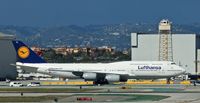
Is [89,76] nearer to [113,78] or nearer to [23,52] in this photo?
[113,78]

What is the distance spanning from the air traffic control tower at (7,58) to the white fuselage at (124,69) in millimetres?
46909

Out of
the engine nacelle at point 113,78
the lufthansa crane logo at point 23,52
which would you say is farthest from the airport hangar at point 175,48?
the engine nacelle at point 113,78

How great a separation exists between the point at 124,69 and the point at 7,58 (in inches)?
2414

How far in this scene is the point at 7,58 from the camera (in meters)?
175

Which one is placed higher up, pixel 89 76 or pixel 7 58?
pixel 7 58

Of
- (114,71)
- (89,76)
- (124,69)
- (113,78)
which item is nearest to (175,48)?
(124,69)

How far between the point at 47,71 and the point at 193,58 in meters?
72.9

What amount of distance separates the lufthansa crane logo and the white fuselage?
537cm

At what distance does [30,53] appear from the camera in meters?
127

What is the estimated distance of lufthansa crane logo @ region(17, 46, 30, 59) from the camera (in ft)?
416

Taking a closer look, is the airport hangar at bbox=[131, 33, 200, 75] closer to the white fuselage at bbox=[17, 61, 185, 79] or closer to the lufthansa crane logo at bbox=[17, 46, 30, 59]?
the lufthansa crane logo at bbox=[17, 46, 30, 59]

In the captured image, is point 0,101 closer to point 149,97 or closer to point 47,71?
point 149,97

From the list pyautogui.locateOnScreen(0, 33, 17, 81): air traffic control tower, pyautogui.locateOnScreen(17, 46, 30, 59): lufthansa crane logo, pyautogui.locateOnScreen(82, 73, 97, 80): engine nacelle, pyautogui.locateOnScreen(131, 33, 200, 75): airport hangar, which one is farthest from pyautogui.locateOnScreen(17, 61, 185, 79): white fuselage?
pyautogui.locateOnScreen(131, 33, 200, 75): airport hangar

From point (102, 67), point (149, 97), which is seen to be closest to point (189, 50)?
point (102, 67)
